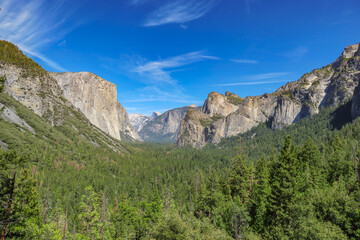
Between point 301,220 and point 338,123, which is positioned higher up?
point 338,123

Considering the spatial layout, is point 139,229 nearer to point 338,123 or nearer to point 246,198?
point 246,198

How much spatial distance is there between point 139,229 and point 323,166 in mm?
46965

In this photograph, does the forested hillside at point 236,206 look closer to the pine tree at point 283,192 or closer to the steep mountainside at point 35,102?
the pine tree at point 283,192

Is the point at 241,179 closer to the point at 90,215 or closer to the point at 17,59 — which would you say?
the point at 90,215

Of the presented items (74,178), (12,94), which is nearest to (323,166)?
(74,178)

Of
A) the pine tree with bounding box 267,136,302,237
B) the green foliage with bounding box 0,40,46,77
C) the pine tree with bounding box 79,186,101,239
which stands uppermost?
the green foliage with bounding box 0,40,46,77

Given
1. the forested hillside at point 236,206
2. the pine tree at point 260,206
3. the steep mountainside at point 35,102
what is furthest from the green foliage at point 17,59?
the pine tree at point 260,206

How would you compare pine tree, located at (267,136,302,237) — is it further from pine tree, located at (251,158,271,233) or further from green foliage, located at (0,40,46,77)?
green foliage, located at (0,40,46,77)

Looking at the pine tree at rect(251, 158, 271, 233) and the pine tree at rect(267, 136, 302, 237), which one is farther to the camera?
the pine tree at rect(251, 158, 271, 233)

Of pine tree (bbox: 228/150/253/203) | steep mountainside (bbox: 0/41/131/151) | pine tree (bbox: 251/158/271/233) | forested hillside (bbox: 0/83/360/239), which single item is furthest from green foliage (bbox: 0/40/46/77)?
pine tree (bbox: 251/158/271/233)

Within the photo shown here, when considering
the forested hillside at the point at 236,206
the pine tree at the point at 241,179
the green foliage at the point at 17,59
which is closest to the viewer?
the forested hillside at the point at 236,206

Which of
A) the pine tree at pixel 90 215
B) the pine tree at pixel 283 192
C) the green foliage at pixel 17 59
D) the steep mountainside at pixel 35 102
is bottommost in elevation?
the pine tree at pixel 90 215

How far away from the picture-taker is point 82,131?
573ft

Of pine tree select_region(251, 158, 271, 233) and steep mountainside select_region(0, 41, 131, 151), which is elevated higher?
steep mountainside select_region(0, 41, 131, 151)
